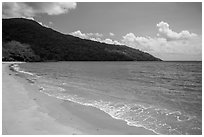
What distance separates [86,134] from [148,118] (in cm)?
317

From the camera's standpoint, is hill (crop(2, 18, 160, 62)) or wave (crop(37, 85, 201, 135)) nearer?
wave (crop(37, 85, 201, 135))

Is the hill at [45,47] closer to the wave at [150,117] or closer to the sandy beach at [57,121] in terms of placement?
the sandy beach at [57,121]

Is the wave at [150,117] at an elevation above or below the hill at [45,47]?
below

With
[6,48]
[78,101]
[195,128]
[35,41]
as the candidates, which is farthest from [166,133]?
[35,41]

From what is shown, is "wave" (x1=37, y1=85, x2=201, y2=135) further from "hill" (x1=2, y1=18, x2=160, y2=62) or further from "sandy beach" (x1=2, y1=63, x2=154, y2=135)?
"hill" (x1=2, y1=18, x2=160, y2=62)

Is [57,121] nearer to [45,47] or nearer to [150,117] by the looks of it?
[150,117]

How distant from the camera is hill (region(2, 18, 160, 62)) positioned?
10631 centimetres

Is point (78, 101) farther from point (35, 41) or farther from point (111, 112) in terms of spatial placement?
point (35, 41)

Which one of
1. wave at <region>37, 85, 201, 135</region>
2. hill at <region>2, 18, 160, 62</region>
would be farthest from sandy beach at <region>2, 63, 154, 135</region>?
hill at <region>2, 18, 160, 62</region>

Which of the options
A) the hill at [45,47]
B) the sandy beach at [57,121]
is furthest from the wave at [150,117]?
the hill at [45,47]

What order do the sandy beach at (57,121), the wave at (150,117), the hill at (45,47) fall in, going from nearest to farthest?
1. the sandy beach at (57,121)
2. the wave at (150,117)
3. the hill at (45,47)

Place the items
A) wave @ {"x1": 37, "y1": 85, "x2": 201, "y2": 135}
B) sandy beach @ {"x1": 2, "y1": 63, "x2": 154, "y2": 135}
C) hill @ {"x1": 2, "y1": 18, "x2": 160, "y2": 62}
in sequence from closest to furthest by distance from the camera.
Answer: sandy beach @ {"x1": 2, "y1": 63, "x2": 154, "y2": 135} → wave @ {"x1": 37, "y1": 85, "x2": 201, "y2": 135} → hill @ {"x1": 2, "y1": 18, "x2": 160, "y2": 62}

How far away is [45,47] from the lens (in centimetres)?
12862

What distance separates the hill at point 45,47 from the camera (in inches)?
4186
